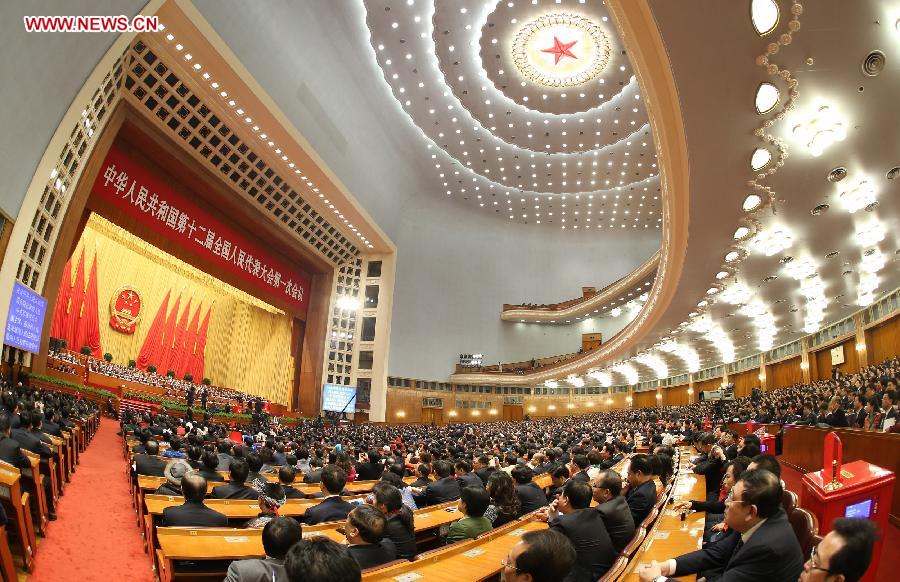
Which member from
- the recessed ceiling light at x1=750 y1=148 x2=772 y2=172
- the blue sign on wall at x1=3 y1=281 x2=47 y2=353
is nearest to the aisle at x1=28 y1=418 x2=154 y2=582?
the blue sign on wall at x1=3 y1=281 x2=47 y2=353

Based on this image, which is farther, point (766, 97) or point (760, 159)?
point (760, 159)

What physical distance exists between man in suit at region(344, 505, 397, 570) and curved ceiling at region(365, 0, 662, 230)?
18.5 m

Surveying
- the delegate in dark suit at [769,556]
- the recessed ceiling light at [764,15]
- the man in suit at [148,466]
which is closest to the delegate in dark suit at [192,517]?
the man in suit at [148,466]

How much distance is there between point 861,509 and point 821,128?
17.9 ft

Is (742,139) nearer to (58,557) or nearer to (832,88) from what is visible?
(832,88)

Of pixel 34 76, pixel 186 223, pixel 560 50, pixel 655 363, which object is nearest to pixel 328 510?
pixel 34 76

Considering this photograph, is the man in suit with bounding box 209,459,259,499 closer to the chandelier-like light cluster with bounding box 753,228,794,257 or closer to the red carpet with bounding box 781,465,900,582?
the red carpet with bounding box 781,465,900,582

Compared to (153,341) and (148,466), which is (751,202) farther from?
(153,341)

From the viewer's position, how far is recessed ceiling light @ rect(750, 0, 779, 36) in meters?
4.91

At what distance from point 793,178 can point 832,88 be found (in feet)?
6.98

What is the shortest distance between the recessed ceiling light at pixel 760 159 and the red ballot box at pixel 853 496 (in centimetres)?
541

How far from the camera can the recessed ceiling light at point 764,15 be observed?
4914mm

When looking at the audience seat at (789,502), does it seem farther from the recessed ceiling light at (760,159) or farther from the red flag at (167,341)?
the red flag at (167,341)

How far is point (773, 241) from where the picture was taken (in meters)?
10.1
